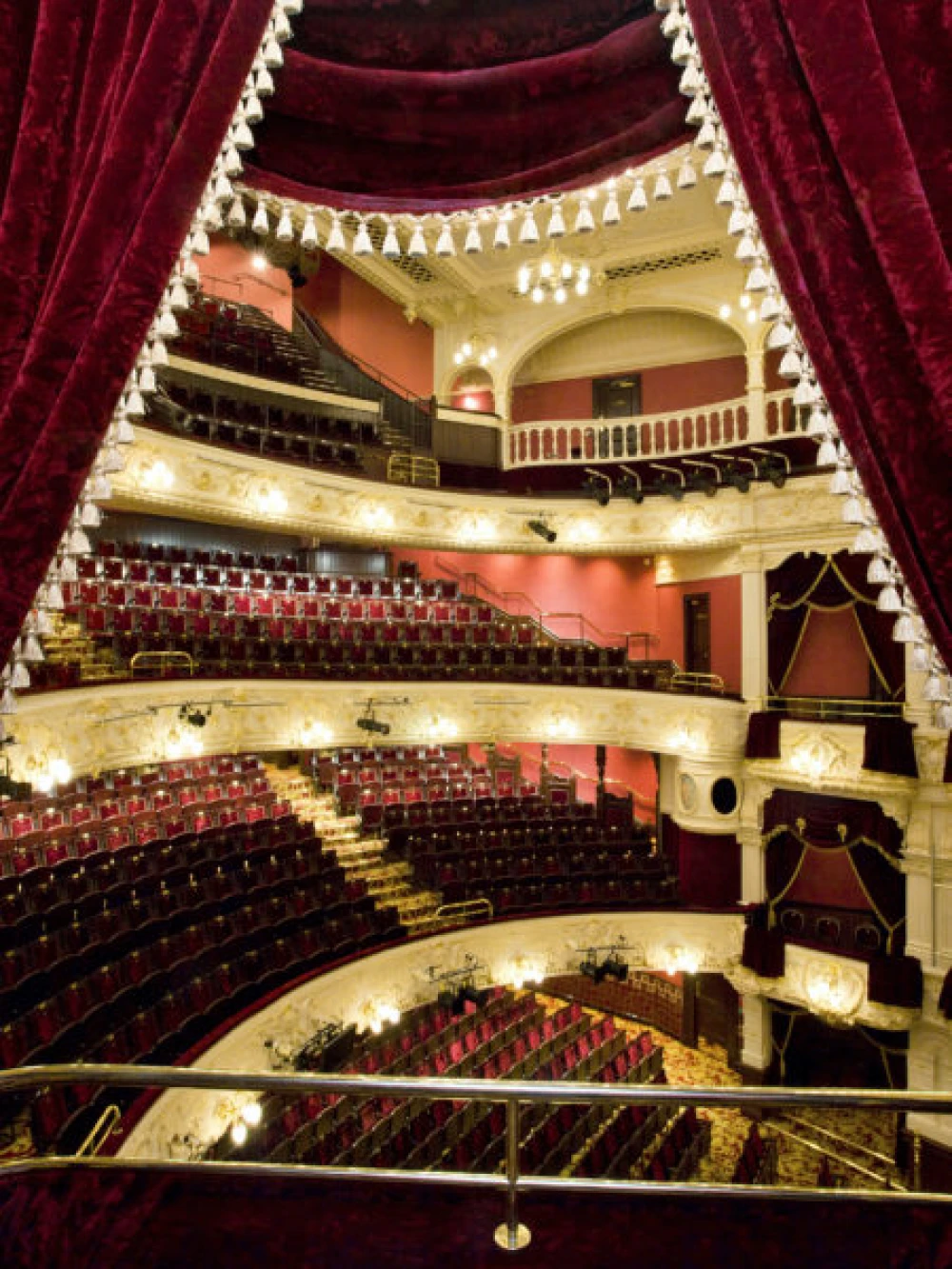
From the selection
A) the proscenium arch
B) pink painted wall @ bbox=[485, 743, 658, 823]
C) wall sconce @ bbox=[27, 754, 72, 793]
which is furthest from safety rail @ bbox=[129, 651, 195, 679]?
the proscenium arch

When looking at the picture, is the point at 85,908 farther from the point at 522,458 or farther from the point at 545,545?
the point at 522,458

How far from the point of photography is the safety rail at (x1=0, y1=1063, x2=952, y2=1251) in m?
0.92

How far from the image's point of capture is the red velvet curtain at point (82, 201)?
3.47 feet

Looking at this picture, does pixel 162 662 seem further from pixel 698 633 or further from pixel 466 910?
pixel 698 633

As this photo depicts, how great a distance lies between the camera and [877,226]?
970mm

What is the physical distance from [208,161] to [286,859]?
16.0 feet

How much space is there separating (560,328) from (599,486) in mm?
2088

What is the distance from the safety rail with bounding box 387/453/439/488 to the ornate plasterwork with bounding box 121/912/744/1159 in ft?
13.8

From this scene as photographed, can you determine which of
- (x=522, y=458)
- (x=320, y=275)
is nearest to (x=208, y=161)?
(x=522, y=458)

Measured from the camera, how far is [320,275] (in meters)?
8.70

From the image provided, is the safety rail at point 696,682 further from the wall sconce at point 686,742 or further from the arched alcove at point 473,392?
the arched alcove at point 473,392

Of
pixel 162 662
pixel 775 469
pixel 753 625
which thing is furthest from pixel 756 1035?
pixel 162 662

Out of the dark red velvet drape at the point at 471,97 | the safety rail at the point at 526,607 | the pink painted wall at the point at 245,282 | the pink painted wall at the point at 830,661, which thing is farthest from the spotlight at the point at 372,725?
the dark red velvet drape at the point at 471,97

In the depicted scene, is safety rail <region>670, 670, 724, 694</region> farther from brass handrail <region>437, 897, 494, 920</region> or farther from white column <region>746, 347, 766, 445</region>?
brass handrail <region>437, 897, 494, 920</region>
